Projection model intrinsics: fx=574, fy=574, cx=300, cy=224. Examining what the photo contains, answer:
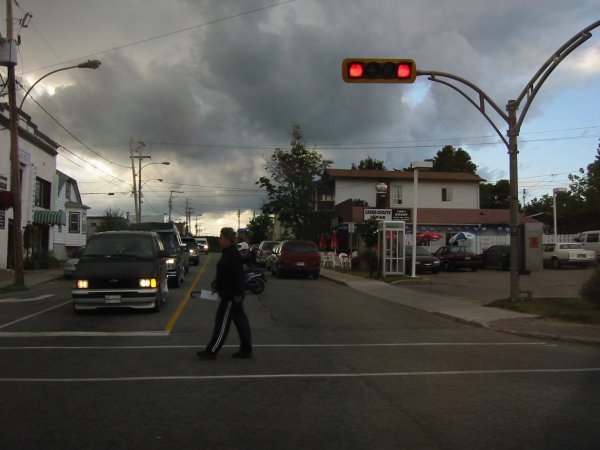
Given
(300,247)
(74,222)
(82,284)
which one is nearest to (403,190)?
(74,222)

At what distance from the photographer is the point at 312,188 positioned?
50.6 m

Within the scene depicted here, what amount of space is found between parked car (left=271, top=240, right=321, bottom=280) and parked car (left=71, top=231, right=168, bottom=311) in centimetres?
1282

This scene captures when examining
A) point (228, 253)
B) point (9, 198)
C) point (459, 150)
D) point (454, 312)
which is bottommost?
point (454, 312)

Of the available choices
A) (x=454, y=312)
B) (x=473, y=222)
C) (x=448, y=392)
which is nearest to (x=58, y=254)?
(x=473, y=222)

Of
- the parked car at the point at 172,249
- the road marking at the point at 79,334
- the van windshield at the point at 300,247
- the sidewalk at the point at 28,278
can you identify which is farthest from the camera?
the van windshield at the point at 300,247

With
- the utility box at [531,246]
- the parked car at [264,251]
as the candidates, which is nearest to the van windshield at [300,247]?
the parked car at [264,251]

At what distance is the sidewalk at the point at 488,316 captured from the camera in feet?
35.7

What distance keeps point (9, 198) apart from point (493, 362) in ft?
68.9

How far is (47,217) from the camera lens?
35.1m

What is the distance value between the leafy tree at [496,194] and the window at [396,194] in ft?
90.8

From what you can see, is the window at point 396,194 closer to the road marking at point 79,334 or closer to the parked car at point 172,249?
the parked car at point 172,249

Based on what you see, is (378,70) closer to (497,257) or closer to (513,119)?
(513,119)

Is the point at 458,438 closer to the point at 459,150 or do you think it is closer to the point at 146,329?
the point at 146,329

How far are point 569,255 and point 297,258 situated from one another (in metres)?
16.6
